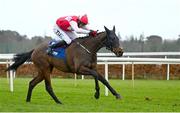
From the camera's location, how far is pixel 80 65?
10352 millimetres

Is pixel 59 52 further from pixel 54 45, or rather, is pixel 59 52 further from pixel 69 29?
pixel 69 29

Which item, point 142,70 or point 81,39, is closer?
point 81,39

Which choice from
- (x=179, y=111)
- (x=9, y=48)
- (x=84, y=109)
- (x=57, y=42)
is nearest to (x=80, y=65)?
(x=57, y=42)

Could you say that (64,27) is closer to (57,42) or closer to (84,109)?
(57,42)

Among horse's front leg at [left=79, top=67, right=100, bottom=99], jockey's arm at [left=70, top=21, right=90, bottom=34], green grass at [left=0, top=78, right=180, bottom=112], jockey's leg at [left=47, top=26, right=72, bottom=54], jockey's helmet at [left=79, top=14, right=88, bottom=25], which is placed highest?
jockey's helmet at [left=79, top=14, right=88, bottom=25]

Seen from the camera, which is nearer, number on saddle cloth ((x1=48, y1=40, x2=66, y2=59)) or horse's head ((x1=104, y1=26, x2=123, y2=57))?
horse's head ((x1=104, y1=26, x2=123, y2=57))

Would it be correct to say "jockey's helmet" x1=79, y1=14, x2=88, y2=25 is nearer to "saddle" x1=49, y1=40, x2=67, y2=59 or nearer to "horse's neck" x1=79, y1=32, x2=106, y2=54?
"horse's neck" x1=79, y1=32, x2=106, y2=54

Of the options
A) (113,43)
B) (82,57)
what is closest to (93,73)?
(82,57)

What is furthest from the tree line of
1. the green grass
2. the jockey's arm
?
the jockey's arm

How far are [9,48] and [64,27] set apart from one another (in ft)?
90.9

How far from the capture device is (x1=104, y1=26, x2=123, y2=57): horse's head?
10289 mm

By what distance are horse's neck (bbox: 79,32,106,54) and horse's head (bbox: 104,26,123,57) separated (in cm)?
18

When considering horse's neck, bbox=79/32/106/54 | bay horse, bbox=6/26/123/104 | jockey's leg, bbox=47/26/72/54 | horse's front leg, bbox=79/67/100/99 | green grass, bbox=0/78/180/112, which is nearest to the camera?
green grass, bbox=0/78/180/112

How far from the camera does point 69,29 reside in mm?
10961
